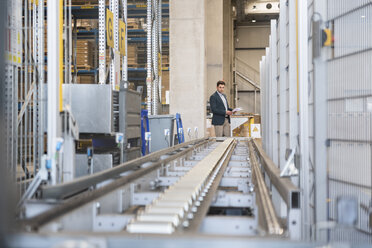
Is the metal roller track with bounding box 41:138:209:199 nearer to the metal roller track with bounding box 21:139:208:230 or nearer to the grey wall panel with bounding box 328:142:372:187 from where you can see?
the metal roller track with bounding box 21:139:208:230

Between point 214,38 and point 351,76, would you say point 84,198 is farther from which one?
point 214,38

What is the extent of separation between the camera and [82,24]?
12.5 metres

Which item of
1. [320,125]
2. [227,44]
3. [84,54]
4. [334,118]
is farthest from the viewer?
[227,44]

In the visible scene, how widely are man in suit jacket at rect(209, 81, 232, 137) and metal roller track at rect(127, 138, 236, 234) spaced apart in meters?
5.65

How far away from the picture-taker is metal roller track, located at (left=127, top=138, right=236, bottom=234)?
1.87 m

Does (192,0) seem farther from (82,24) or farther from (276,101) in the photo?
(276,101)

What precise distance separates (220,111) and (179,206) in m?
7.32

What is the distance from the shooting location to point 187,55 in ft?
38.0

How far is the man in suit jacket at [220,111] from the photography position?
9.55 m

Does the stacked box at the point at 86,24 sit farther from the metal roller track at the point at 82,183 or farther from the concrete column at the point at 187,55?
the metal roller track at the point at 82,183

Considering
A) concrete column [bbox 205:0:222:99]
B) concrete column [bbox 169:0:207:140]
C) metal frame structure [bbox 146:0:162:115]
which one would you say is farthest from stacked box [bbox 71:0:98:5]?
concrete column [bbox 205:0:222:99]

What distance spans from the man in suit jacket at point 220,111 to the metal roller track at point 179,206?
5646 millimetres

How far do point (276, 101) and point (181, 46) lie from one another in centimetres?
694

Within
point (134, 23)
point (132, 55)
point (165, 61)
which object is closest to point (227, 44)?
point (165, 61)
